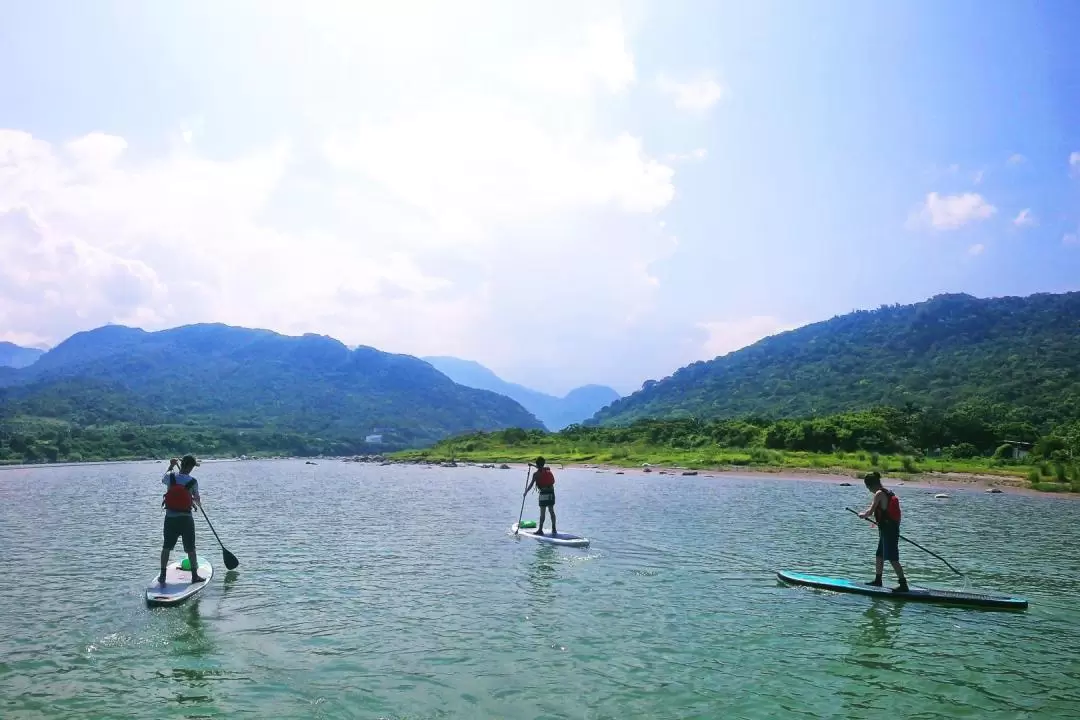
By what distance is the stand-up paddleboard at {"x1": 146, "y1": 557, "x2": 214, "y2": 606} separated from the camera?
16.9 meters

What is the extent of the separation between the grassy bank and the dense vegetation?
0.12 meters

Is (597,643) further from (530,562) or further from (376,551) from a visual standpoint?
(376,551)

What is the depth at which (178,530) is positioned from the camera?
59.4 feet

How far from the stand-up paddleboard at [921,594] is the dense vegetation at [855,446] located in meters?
48.8

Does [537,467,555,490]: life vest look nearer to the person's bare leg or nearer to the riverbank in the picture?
the person's bare leg

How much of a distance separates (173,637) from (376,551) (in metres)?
11.6

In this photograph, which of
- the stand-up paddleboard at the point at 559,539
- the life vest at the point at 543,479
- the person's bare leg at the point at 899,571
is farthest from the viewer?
the life vest at the point at 543,479

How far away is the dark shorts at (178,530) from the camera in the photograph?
18.1 m

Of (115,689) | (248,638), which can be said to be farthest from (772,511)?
(115,689)

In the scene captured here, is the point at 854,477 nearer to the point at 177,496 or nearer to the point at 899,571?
the point at 899,571

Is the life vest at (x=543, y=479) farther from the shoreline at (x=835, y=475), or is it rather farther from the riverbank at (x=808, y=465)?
the riverbank at (x=808, y=465)

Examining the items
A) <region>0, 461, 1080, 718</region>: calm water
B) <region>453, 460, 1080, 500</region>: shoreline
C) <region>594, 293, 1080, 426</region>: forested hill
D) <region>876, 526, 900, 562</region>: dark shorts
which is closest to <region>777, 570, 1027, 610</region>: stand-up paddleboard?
<region>0, 461, 1080, 718</region>: calm water

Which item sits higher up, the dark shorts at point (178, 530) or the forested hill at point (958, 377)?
the forested hill at point (958, 377)

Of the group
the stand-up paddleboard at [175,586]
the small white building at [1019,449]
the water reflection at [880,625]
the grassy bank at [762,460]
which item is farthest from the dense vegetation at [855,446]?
the stand-up paddleboard at [175,586]
